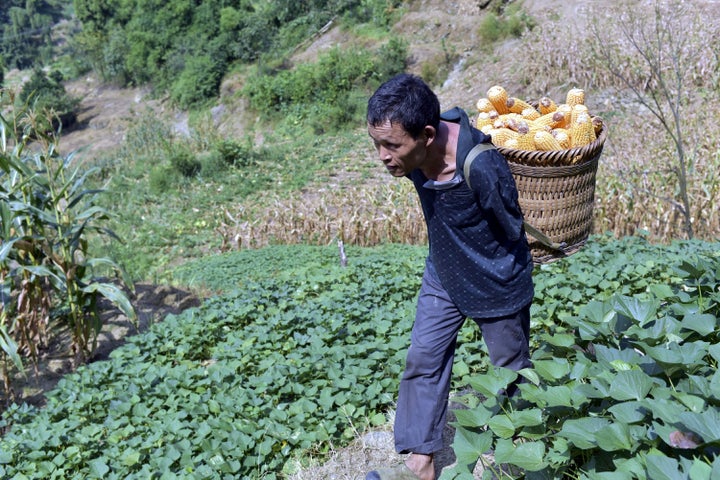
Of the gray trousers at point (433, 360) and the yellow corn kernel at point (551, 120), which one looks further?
the yellow corn kernel at point (551, 120)

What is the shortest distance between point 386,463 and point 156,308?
4.25 metres

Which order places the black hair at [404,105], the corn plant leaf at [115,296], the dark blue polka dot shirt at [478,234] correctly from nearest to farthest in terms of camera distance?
the black hair at [404,105], the dark blue polka dot shirt at [478,234], the corn plant leaf at [115,296]

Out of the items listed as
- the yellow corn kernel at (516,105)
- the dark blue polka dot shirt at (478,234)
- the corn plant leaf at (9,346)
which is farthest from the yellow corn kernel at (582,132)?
the corn plant leaf at (9,346)

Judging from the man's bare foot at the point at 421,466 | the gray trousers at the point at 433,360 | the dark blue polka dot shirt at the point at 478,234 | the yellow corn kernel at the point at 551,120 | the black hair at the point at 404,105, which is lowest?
the man's bare foot at the point at 421,466

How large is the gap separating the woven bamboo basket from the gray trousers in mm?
493

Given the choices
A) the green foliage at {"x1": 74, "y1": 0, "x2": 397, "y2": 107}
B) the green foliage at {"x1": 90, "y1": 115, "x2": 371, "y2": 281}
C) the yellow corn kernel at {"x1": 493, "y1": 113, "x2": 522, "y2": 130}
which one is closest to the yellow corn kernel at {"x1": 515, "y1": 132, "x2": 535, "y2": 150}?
the yellow corn kernel at {"x1": 493, "y1": 113, "x2": 522, "y2": 130}

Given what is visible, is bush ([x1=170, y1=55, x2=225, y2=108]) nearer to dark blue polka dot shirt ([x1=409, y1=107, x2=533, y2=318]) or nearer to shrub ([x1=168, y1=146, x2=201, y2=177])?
shrub ([x1=168, y1=146, x2=201, y2=177])

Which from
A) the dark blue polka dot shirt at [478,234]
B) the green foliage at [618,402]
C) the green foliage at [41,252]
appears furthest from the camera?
the green foliage at [41,252]

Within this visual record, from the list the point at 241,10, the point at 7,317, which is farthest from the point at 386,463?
the point at 241,10

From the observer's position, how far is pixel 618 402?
2074 millimetres

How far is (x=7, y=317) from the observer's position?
19.0 ft

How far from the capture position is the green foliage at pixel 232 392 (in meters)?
3.47

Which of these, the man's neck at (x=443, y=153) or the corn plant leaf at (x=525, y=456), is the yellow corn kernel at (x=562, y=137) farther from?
the corn plant leaf at (x=525, y=456)

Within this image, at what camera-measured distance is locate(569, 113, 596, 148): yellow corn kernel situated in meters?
3.13
